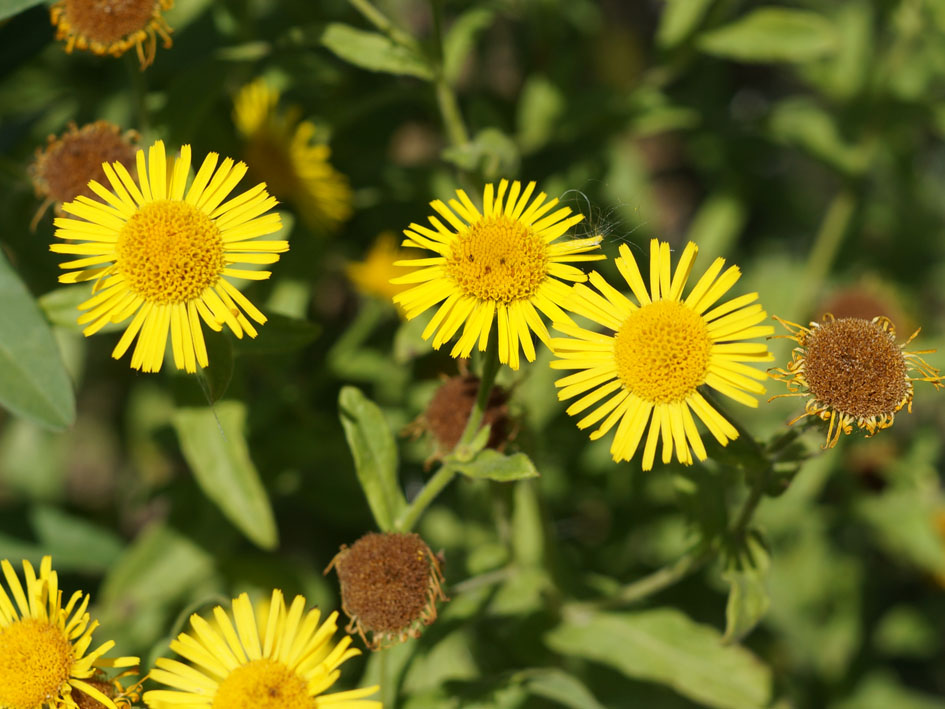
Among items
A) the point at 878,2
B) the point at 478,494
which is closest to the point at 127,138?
the point at 478,494

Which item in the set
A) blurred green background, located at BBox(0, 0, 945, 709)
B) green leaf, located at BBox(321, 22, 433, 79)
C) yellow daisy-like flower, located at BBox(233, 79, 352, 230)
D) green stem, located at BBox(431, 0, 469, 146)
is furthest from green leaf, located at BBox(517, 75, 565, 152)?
green leaf, located at BBox(321, 22, 433, 79)

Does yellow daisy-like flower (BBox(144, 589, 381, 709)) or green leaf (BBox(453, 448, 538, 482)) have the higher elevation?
green leaf (BBox(453, 448, 538, 482))

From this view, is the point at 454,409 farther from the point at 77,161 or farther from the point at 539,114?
the point at 539,114

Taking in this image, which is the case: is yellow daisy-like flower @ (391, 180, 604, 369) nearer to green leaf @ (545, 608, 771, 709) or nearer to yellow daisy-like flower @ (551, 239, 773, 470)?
yellow daisy-like flower @ (551, 239, 773, 470)

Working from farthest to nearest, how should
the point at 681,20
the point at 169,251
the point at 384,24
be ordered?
the point at 681,20 < the point at 384,24 < the point at 169,251

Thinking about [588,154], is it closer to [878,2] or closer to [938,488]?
[878,2]

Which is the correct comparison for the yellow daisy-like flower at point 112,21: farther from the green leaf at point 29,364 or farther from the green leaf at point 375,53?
the green leaf at point 29,364

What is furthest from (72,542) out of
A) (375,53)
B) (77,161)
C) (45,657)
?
(375,53)
